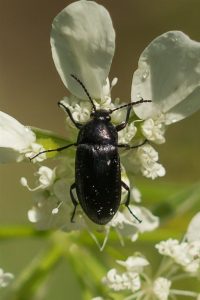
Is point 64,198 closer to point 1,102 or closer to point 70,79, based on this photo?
point 70,79

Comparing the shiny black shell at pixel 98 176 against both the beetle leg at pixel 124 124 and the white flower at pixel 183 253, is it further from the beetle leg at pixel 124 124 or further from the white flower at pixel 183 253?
the white flower at pixel 183 253

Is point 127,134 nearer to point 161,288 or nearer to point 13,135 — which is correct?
point 13,135

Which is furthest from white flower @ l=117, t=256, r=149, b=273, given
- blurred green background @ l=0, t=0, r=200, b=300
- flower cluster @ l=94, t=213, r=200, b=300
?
blurred green background @ l=0, t=0, r=200, b=300

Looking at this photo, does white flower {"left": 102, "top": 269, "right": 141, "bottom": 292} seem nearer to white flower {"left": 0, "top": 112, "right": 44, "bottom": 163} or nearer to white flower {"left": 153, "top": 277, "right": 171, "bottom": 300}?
white flower {"left": 153, "top": 277, "right": 171, "bottom": 300}

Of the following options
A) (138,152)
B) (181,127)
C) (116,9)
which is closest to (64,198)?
(138,152)

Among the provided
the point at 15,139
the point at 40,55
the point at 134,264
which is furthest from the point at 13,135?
Answer: the point at 40,55

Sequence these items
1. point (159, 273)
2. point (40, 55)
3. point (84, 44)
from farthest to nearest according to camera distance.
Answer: point (40, 55)
point (159, 273)
point (84, 44)
